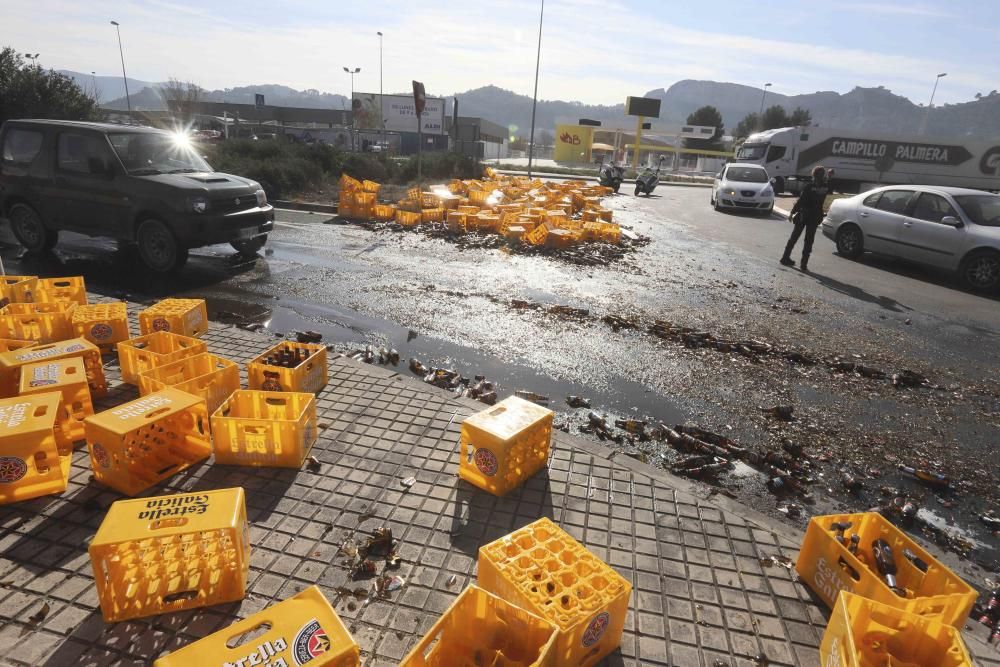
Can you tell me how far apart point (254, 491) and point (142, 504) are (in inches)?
34.3

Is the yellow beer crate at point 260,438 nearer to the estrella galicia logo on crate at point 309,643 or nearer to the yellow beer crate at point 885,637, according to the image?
the estrella galicia logo on crate at point 309,643

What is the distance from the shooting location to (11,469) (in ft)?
10.9

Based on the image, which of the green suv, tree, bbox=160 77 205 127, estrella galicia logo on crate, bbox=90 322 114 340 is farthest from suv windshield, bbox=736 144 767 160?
tree, bbox=160 77 205 127

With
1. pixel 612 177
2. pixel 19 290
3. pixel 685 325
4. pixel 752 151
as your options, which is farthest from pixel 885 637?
pixel 752 151

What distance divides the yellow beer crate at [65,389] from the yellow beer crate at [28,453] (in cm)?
30

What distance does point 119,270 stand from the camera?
8.78 meters

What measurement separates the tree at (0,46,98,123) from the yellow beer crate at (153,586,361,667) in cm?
2256

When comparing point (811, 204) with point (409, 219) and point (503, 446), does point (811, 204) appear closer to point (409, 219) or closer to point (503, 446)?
point (409, 219)

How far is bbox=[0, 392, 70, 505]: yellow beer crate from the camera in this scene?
3271 millimetres

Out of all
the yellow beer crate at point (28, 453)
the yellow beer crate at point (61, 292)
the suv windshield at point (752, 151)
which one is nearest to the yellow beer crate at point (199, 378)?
the yellow beer crate at point (28, 453)

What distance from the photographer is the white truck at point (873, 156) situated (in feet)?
99.9

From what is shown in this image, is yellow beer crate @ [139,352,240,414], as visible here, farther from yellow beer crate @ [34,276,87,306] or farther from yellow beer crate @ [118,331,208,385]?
yellow beer crate @ [34,276,87,306]

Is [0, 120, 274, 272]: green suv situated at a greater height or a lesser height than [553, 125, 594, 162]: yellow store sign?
lesser

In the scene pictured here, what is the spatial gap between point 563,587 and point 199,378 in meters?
3.25
